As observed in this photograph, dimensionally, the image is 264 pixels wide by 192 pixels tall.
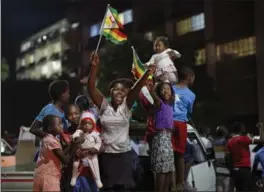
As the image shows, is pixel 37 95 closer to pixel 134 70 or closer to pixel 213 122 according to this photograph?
pixel 213 122

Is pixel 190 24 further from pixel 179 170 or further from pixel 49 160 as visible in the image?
pixel 49 160

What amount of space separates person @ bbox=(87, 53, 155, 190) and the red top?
3697mm

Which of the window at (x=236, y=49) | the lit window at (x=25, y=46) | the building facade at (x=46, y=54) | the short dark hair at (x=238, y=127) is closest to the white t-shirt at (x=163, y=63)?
the short dark hair at (x=238, y=127)

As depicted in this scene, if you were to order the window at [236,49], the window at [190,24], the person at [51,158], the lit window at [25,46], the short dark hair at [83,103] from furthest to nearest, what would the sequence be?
1. the window at [236,49]
2. the lit window at [25,46]
3. the window at [190,24]
4. the short dark hair at [83,103]
5. the person at [51,158]

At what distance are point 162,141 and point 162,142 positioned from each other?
0.03ft

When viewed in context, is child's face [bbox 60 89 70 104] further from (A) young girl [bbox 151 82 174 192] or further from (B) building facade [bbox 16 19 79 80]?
(B) building facade [bbox 16 19 79 80]

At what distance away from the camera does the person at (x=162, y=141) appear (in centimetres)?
562

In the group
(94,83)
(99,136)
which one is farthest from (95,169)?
(94,83)

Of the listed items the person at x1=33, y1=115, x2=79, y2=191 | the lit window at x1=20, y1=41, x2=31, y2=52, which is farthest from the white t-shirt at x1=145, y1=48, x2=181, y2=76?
the lit window at x1=20, y1=41, x2=31, y2=52

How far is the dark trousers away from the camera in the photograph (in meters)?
8.64

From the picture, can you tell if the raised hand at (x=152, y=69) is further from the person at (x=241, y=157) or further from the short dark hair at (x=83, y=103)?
the person at (x=241, y=157)

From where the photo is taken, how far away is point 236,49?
1861 cm

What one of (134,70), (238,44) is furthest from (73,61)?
(134,70)

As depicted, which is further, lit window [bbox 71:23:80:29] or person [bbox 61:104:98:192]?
lit window [bbox 71:23:80:29]
